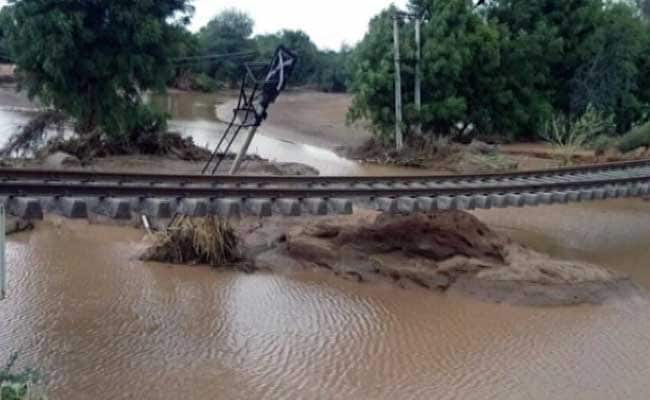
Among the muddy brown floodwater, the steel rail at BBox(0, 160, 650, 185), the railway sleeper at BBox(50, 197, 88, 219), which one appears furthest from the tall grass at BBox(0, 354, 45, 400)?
the steel rail at BBox(0, 160, 650, 185)

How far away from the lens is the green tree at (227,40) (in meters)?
52.4

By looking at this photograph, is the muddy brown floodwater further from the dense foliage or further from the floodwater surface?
the dense foliage

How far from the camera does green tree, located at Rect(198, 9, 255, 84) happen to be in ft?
172

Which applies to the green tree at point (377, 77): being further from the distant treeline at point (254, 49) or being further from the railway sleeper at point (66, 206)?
the distant treeline at point (254, 49)

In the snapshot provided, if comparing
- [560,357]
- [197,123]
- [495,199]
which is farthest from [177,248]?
[197,123]

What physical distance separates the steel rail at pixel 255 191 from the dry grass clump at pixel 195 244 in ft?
5.93

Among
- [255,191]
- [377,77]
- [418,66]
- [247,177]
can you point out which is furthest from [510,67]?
[255,191]

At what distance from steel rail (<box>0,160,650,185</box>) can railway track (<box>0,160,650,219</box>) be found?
12 mm

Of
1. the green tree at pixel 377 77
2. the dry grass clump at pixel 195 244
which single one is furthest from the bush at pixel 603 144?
the dry grass clump at pixel 195 244

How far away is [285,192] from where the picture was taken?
8.09 metres

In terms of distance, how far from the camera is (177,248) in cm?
967

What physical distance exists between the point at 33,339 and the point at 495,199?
6.05 m

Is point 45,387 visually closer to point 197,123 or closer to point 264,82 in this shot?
point 264,82

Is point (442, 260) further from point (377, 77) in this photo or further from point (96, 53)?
point (377, 77)
